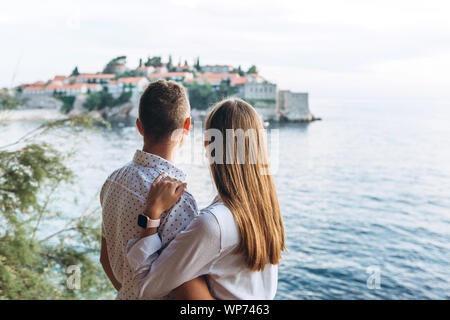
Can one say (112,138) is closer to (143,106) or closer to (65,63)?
(65,63)

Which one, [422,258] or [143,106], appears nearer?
[143,106]

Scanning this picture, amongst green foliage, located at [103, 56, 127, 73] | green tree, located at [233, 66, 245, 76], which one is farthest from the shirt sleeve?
green tree, located at [233, 66, 245, 76]

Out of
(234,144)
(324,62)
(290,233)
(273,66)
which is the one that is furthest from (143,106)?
(324,62)

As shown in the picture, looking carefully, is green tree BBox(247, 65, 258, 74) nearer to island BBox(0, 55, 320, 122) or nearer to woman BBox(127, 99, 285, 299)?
island BBox(0, 55, 320, 122)

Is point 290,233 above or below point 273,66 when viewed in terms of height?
below

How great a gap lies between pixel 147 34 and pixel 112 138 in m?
31.4

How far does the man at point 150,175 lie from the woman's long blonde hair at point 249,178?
8cm

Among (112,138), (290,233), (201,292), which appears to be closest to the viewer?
(201,292)

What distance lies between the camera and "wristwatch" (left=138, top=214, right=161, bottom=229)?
0.76m

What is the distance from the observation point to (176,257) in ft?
2.35

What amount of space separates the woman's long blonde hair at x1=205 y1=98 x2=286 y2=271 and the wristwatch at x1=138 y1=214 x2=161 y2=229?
5.2 inches

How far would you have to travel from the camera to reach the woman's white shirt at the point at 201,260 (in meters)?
0.71

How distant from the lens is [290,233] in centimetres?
1347

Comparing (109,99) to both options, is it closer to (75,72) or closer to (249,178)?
(75,72)
